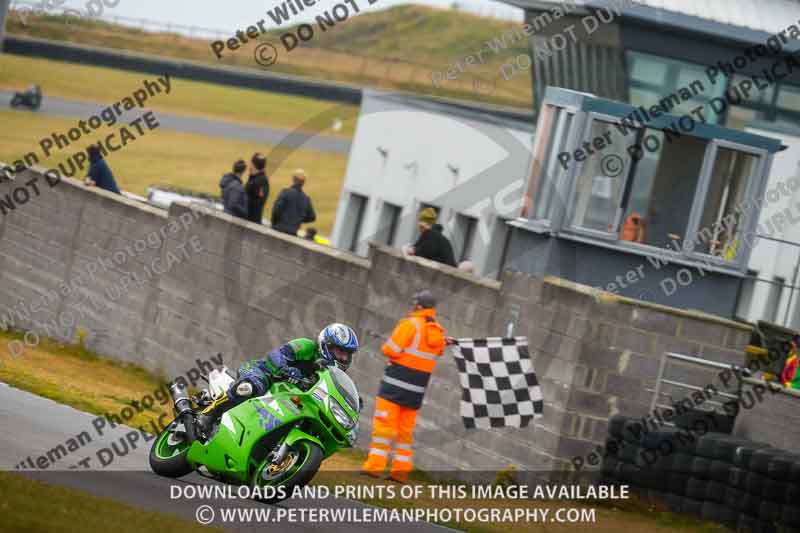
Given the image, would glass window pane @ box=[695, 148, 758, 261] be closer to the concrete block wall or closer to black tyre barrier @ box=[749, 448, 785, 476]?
the concrete block wall

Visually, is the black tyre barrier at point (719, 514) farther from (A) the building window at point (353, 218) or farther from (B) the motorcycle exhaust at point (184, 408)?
(A) the building window at point (353, 218)

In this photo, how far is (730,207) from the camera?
65.3ft

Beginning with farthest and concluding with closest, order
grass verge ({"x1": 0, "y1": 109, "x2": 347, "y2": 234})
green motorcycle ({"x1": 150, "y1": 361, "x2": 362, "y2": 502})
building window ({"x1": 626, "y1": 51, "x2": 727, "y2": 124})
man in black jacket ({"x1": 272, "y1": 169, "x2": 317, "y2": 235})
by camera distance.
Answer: grass verge ({"x1": 0, "y1": 109, "x2": 347, "y2": 234}) < building window ({"x1": 626, "y1": 51, "x2": 727, "y2": 124}) < man in black jacket ({"x1": 272, "y1": 169, "x2": 317, "y2": 235}) < green motorcycle ({"x1": 150, "y1": 361, "x2": 362, "y2": 502})

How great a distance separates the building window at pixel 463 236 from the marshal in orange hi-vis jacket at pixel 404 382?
745 inches

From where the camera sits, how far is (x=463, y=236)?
34875mm

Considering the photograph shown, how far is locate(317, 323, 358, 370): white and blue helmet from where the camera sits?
11859 mm

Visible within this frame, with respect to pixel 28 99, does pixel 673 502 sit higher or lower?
lower

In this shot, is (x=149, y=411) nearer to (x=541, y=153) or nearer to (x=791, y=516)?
(x=541, y=153)

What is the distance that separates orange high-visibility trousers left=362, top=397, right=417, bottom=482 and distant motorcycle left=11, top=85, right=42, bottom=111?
130 feet

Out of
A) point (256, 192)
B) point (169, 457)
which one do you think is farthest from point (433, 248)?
point (169, 457)

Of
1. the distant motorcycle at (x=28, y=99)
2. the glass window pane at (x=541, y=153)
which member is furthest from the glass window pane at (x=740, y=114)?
the distant motorcycle at (x=28, y=99)

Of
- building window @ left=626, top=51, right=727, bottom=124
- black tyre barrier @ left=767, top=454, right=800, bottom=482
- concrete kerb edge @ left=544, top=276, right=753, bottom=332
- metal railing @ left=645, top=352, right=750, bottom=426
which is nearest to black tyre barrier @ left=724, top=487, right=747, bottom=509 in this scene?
black tyre barrier @ left=767, top=454, right=800, bottom=482

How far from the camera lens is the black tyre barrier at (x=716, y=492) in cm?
1462

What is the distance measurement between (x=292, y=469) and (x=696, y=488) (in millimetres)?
5228
